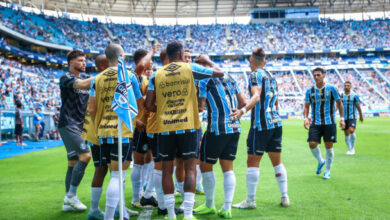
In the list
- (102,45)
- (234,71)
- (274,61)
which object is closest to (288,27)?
(274,61)

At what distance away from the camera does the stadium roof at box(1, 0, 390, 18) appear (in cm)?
5116

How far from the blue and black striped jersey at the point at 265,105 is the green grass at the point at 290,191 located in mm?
1260

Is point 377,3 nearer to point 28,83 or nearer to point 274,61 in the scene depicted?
point 274,61

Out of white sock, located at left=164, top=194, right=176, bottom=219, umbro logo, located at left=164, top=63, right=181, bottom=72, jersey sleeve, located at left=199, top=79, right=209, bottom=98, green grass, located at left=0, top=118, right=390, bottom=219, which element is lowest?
green grass, located at left=0, top=118, right=390, bottom=219

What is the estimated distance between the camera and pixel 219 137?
4289 mm

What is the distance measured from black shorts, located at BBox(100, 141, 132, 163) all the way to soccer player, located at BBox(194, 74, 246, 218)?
109 centimetres

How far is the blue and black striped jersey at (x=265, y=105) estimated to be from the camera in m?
4.81

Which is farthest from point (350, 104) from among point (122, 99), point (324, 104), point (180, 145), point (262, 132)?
point (122, 99)

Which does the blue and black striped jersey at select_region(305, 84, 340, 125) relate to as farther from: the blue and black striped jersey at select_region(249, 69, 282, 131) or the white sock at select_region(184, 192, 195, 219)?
the white sock at select_region(184, 192, 195, 219)

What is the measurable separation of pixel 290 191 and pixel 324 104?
246 cm

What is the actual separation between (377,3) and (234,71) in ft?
98.5

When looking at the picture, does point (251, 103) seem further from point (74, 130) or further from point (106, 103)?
point (74, 130)

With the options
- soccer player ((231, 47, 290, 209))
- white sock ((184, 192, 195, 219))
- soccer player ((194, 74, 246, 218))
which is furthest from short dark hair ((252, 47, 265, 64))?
white sock ((184, 192, 195, 219))

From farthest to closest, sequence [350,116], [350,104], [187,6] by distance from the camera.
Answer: [187,6]
[350,104]
[350,116]
